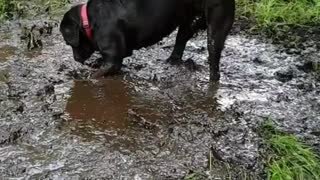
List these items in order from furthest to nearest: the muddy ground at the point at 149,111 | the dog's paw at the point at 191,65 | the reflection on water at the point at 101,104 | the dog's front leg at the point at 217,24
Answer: the dog's paw at the point at 191,65 < the dog's front leg at the point at 217,24 < the reflection on water at the point at 101,104 < the muddy ground at the point at 149,111

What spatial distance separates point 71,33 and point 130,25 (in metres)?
0.64

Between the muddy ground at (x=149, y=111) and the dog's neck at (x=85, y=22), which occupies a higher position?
the dog's neck at (x=85, y=22)

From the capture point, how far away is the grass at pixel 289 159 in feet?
13.1

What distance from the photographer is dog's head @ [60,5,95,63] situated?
5.77m

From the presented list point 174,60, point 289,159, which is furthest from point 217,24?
point 289,159

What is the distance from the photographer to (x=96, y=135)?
14.9 ft

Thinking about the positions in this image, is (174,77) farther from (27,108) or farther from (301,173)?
(301,173)

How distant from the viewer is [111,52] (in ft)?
18.4

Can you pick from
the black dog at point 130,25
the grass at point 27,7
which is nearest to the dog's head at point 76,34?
the black dog at point 130,25

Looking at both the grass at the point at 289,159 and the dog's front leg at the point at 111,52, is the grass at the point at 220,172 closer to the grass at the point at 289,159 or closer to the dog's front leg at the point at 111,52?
the grass at the point at 289,159

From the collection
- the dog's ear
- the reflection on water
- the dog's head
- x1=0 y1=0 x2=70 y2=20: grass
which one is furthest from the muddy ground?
x1=0 y1=0 x2=70 y2=20: grass

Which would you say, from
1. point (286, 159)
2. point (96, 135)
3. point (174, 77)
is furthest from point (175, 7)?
point (286, 159)

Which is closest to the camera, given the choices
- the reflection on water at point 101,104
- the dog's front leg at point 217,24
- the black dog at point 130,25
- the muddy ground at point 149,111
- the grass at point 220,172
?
the grass at point 220,172

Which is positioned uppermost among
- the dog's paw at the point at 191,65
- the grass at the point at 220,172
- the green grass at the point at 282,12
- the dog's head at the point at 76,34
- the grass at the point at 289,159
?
the green grass at the point at 282,12
